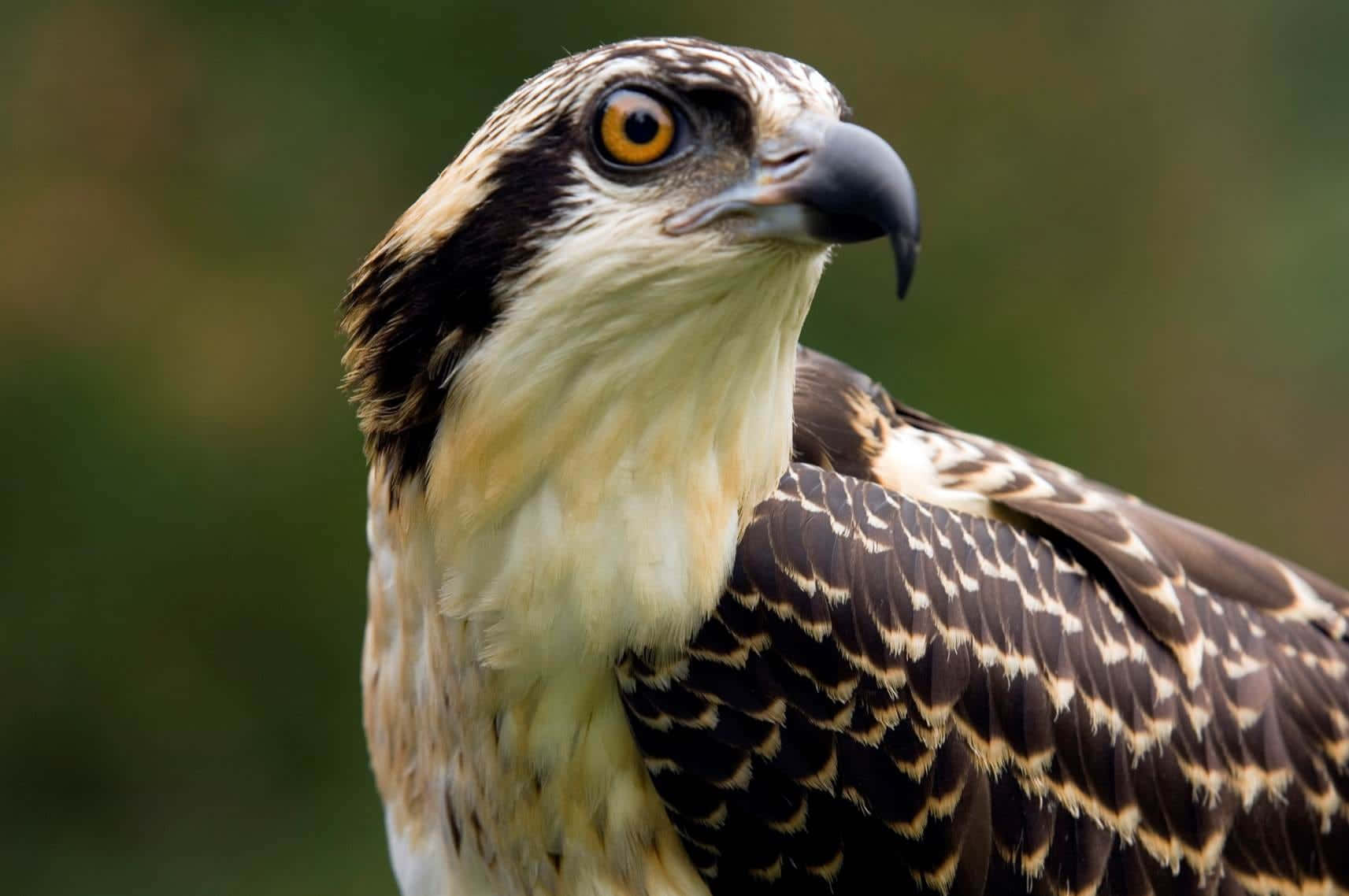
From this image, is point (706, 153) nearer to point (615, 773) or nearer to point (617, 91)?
point (617, 91)

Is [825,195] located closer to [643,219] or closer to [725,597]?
[643,219]

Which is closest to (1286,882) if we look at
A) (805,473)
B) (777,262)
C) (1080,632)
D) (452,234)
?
(1080,632)

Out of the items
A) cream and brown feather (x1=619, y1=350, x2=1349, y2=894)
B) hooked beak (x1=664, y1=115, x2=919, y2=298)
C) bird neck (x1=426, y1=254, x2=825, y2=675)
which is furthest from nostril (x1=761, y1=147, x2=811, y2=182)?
cream and brown feather (x1=619, y1=350, x2=1349, y2=894)

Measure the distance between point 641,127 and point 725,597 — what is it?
98 centimetres

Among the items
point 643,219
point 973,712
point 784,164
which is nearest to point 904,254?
Answer: point 784,164

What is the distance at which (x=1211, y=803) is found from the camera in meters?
3.46

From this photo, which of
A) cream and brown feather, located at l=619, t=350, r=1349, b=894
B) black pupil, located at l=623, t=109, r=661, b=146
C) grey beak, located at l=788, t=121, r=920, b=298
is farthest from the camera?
cream and brown feather, located at l=619, t=350, r=1349, b=894

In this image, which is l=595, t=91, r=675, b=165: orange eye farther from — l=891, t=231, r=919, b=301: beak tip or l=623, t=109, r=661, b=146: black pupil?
l=891, t=231, r=919, b=301: beak tip

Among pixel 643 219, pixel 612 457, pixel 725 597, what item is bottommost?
pixel 725 597

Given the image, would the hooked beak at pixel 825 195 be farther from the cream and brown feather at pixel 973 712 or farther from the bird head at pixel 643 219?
the cream and brown feather at pixel 973 712

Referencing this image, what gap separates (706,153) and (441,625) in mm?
1178

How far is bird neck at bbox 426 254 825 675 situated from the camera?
2893 mm

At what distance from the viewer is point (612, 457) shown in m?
2.98

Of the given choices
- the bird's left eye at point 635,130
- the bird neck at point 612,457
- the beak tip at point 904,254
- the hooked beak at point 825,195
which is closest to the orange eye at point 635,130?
the bird's left eye at point 635,130
